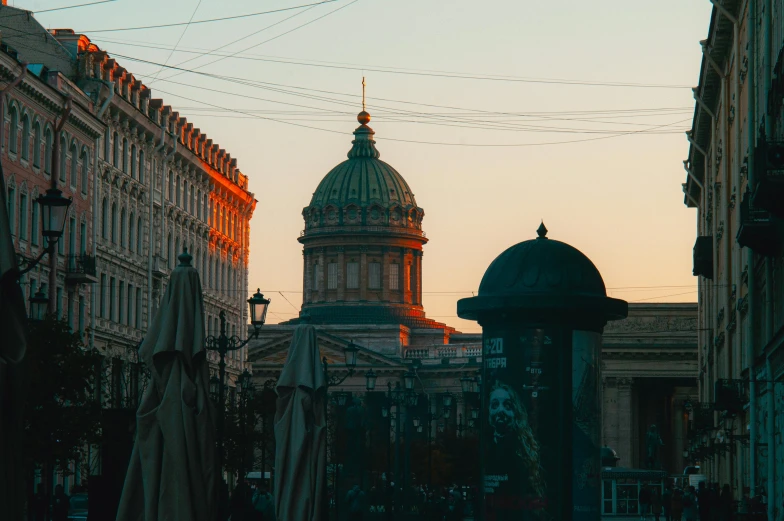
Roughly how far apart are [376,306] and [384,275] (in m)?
3.14

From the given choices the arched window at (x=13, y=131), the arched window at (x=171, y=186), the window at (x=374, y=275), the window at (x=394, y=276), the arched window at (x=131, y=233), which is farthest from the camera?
the window at (x=394, y=276)

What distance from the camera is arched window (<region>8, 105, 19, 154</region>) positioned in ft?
170

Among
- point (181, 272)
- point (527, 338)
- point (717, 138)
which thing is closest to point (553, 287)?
point (527, 338)

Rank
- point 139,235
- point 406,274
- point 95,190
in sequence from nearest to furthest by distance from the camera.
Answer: point 95,190, point 139,235, point 406,274

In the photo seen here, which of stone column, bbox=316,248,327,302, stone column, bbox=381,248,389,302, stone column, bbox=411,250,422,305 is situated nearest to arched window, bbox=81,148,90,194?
stone column, bbox=381,248,389,302

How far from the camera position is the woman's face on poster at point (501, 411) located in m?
23.5

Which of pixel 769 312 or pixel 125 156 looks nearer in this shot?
pixel 769 312

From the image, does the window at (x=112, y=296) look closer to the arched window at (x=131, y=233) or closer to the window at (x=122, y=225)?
the window at (x=122, y=225)

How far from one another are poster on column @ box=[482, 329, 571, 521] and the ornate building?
85.9 meters

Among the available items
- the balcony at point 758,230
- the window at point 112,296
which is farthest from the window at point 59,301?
the balcony at point 758,230

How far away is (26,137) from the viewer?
5381 centimetres

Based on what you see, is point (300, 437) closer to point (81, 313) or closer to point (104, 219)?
point (81, 313)

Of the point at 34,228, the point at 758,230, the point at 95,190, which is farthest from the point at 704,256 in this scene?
the point at 758,230

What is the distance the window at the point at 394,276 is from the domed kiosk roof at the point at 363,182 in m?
8.17
